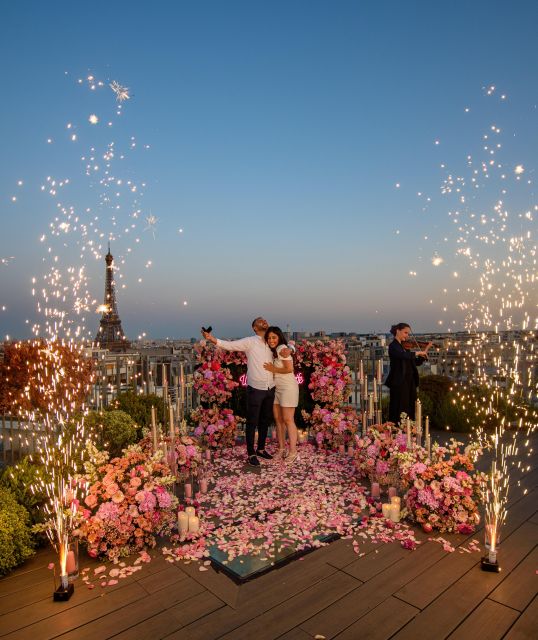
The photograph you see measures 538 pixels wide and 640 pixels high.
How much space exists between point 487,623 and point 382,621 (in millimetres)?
590

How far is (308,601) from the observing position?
2.54 metres

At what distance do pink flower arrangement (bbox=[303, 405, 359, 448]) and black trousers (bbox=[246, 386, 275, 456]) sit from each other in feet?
3.03

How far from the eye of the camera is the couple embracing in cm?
543

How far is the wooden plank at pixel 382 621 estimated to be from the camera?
223 cm

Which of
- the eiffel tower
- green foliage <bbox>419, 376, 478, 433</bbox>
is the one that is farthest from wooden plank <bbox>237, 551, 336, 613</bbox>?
the eiffel tower

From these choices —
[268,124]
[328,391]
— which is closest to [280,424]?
[328,391]

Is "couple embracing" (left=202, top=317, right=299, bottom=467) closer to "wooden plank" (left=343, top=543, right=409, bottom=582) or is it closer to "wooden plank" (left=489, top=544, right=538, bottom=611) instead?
"wooden plank" (left=343, top=543, right=409, bottom=582)

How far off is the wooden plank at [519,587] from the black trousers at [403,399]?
8.87 feet

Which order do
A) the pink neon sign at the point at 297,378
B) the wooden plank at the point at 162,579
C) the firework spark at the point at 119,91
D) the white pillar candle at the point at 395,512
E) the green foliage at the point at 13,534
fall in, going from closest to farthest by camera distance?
the wooden plank at the point at 162,579 < the green foliage at the point at 13,534 < the white pillar candle at the point at 395,512 < the firework spark at the point at 119,91 < the pink neon sign at the point at 297,378

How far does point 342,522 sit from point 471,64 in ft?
19.8

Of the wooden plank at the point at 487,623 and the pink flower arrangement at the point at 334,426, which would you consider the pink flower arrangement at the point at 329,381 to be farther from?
the wooden plank at the point at 487,623

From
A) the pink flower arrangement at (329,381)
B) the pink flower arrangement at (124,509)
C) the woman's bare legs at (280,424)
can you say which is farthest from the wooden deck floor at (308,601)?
the pink flower arrangement at (329,381)

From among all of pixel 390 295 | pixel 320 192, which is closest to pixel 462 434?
pixel 390 295

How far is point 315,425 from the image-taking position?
6285 mm
